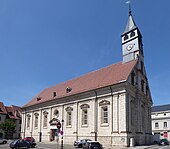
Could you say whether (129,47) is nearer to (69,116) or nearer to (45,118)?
(69,116)

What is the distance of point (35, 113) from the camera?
4712 cm

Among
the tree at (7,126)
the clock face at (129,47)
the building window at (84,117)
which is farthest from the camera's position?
the tree at (7,126)

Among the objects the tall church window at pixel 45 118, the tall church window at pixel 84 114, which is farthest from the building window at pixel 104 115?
the tall church window at pixel 45 118

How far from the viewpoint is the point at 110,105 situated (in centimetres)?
3052

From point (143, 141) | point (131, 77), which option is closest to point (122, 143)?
point (143, 141)

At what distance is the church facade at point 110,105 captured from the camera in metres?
29.2

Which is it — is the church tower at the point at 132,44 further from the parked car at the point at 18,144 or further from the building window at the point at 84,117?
the parked car at the point at 18,144

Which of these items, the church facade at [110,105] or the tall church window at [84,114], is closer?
the church facade at [110,105]

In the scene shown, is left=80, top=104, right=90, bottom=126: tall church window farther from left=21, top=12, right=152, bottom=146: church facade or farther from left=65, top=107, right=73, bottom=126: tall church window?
left=65, top=107, right=73, bottom=126: tall church window

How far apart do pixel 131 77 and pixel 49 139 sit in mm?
20621

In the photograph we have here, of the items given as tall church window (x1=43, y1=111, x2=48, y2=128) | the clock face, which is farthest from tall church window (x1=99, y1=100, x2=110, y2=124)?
tall church window (x1=43, y1=111, x2=48, y2=128)

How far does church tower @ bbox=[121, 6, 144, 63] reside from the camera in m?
35.0

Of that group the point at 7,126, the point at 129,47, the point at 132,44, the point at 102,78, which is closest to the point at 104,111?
the point at 102,78

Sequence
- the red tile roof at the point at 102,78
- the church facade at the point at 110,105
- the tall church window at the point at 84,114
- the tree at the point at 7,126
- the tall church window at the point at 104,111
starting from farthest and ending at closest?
the tree at the point at 7,126, the tall church window at the point at 84,114, the red tile roof at the point at 102,78, the tall church window at the point at 104,111, the church facade at the point at 110,105
